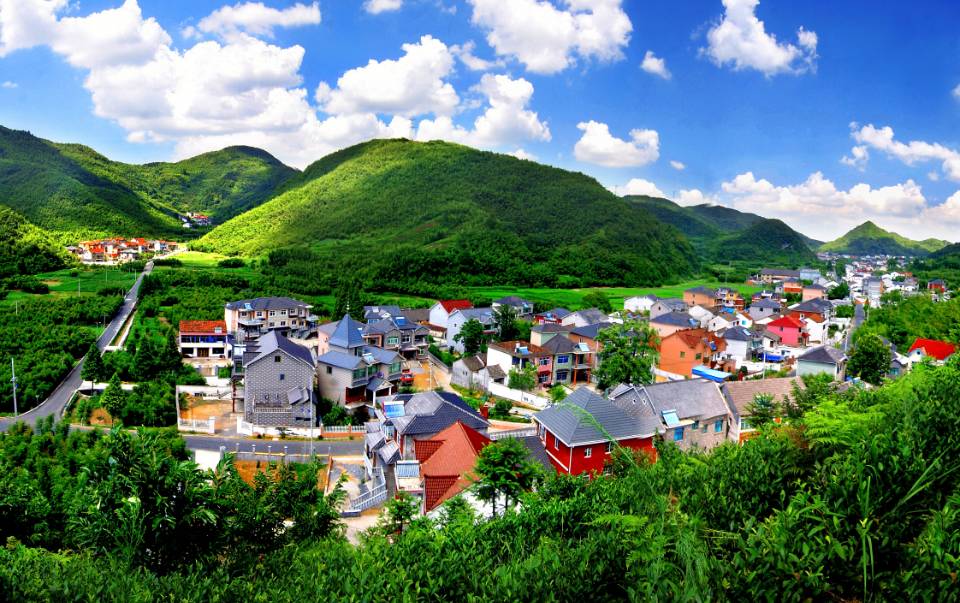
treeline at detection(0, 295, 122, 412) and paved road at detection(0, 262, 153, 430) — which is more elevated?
treeline at detection(0, 295, 122, 412)

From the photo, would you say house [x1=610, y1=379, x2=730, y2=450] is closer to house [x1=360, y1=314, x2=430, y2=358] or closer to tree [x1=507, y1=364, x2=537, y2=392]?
tree [x1=507, y1=364, x2=537, y2=392]

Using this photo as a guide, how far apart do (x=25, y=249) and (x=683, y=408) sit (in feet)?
246

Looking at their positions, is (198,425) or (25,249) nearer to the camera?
(198,425)

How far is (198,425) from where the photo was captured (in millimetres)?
24234

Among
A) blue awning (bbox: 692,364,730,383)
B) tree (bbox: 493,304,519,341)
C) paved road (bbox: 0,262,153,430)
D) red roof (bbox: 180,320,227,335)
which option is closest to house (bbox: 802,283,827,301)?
blue awning (bbox: 692,364,730,383)

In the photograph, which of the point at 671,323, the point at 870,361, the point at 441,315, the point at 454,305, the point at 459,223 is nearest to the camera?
the point at 870,361

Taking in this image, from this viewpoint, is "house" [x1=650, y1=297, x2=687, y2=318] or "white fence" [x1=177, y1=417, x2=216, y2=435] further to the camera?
"house" [x1=650, y1=297, x2=687, y2=318]

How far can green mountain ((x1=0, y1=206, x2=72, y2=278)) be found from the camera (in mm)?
59375

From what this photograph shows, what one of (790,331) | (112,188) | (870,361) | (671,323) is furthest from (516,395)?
(112,188)

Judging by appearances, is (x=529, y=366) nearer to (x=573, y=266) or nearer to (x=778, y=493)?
(x=778, y=493)

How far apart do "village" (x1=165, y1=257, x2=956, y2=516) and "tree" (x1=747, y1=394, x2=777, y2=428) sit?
0.97ft

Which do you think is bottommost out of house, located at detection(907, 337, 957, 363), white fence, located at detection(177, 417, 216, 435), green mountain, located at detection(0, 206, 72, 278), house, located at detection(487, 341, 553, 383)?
white fence, located at detection(177, 417, 216, 435)

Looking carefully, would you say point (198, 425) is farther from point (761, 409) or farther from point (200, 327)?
point (761, 409)

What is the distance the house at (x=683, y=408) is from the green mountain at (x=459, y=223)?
52.1m
